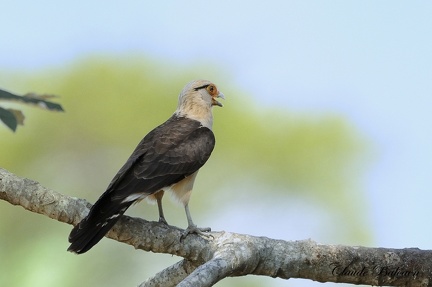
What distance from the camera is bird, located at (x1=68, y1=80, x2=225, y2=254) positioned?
477 cm

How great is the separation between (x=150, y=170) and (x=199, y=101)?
1.28m

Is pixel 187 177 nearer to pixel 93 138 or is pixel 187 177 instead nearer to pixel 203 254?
pixel 203 254

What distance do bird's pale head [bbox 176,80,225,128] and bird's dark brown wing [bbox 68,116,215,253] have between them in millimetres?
153

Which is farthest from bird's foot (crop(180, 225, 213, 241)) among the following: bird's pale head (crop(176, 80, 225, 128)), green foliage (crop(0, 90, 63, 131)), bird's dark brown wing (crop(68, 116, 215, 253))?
green foliage (crop(0, 90, 63, 131))

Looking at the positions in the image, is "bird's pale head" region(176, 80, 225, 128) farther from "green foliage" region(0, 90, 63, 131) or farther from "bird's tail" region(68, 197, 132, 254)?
"green foliage" region(0, 90, 63, 131)

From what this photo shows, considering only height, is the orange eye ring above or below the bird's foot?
above

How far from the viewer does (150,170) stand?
17.5ft

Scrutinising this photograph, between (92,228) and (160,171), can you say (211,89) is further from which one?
(92,228)

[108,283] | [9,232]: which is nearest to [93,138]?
[9,232]

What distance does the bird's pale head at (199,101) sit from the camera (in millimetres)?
6391

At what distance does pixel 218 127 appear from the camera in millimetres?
17938

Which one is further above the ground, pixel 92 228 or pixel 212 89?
pixel 212 89

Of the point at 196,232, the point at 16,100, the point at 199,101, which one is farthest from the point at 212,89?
the point at 16,100

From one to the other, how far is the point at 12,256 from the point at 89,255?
156 centimetres
